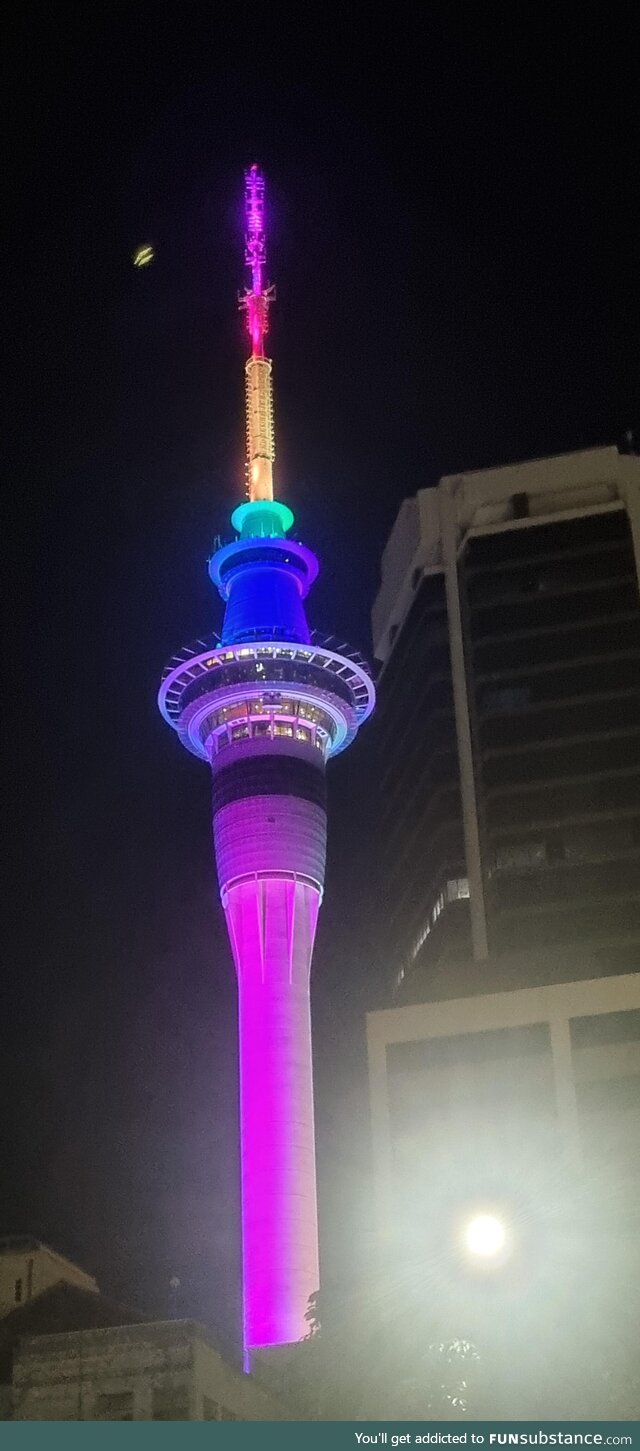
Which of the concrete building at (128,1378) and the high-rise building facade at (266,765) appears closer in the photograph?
the concrete building at (128,1378)

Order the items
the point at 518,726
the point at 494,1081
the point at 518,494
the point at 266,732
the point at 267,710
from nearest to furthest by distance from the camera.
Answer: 1. the point at 494,1081
2. the point at 266,732
3. the point at 267,710
4. the point at 518,726
5. the point at 518,494

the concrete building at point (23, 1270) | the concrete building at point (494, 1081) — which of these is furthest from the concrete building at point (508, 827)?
the concrete building at point (23, 1270)

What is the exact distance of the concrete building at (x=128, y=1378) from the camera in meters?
34.0

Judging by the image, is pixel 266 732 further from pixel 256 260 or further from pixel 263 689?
pixel 256 260

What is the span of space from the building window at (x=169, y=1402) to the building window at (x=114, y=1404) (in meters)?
0.54

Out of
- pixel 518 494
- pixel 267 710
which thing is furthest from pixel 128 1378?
pixel 518 494

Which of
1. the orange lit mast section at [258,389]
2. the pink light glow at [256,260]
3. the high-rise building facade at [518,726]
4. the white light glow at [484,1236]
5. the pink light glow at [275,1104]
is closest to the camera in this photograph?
the white light glow at [484,1236]

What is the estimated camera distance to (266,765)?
72.6 m

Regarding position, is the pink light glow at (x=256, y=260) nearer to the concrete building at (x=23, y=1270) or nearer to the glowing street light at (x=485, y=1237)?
the concrete building at (x=23, y=1270)

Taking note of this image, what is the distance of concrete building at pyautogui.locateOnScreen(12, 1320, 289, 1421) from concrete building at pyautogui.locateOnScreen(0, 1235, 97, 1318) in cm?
1272

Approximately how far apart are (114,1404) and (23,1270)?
1490 cm

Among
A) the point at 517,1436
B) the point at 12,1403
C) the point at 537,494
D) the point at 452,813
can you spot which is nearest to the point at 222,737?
the point at 452,813

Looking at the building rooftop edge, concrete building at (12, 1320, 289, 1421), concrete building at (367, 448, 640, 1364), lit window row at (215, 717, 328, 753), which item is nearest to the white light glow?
concrete building at (12, 1320, 289, 1421)

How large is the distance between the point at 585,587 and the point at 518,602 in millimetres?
3811
